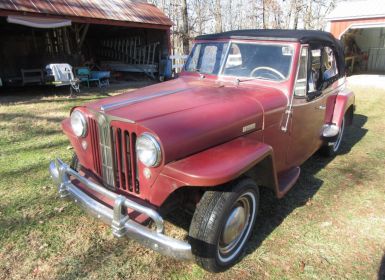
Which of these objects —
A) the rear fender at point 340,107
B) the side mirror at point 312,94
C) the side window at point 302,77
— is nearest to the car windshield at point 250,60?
the side window at point 302,77

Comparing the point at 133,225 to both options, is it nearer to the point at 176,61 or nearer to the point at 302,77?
A: the point at 302,77

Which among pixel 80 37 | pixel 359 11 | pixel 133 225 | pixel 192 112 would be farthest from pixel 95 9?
pixel 359 11

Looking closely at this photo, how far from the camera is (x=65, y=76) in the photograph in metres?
9.98

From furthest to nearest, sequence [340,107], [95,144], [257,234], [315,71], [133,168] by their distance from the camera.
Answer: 1. [340,107]
2. [315,71]
3. [257,234]
4. [95,144]
5. [133,168]

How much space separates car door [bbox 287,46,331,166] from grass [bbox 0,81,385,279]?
0.56 m

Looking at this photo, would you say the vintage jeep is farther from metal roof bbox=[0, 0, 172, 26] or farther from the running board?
metal roof bbox=[0, 0, 172, 26]

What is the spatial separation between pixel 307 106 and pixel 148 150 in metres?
2.14

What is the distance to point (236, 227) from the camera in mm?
2623

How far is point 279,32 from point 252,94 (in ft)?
3.36

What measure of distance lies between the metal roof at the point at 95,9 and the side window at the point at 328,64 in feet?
27.6

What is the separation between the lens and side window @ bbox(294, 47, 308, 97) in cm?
347

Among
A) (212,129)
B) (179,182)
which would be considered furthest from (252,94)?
(179,182)

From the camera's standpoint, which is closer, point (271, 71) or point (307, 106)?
point (271, 71)

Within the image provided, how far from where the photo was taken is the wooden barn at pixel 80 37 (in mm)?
10037
